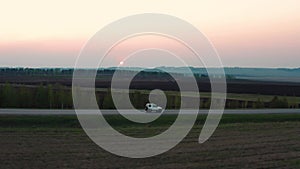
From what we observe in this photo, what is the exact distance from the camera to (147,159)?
17.7 m

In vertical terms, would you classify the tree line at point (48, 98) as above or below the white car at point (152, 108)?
above

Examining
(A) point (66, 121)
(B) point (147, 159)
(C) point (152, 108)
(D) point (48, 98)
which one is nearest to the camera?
(B) point (147, 159)

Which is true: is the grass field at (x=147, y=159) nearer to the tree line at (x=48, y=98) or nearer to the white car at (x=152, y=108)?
the white car at (x=152, y=108)

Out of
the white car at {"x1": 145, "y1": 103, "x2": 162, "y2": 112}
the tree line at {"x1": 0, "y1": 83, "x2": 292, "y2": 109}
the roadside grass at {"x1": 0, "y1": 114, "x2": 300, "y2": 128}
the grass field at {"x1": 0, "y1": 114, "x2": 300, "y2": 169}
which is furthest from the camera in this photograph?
the tree line at {"x1": 0, "y1": 83, "x2": 292, "y2": 109}

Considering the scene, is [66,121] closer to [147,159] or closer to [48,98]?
[48,98]

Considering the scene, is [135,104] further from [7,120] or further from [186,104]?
[7,120]

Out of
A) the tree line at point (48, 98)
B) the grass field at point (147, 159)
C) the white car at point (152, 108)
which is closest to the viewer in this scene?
the grass field at point (147, 159)

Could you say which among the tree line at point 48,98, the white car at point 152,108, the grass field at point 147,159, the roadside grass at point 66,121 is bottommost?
the grass field at point 147,159

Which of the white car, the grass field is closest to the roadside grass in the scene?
the grass field

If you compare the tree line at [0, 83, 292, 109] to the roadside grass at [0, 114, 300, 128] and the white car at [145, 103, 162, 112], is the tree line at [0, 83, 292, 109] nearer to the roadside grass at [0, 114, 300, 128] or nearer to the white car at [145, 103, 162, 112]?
the white car at [145, 103, 162, 112]

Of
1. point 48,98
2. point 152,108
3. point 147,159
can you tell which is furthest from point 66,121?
point 147,159

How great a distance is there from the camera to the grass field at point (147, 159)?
661 inches

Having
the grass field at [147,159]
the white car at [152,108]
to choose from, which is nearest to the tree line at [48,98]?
the white car at [152,108]

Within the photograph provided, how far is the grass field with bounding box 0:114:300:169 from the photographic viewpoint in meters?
16.8
